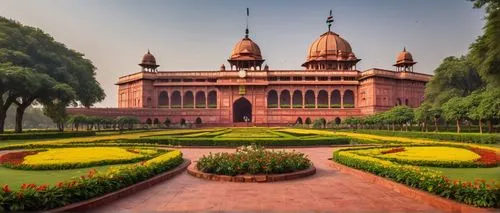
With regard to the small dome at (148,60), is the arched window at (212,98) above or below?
below

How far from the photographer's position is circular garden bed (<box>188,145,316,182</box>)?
9.06m

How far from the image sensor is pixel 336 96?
200ft

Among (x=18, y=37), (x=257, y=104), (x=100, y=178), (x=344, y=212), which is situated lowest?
(x=344, y=212)

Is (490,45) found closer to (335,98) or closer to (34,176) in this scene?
(34,176)

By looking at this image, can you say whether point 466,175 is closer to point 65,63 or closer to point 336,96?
point 65,63

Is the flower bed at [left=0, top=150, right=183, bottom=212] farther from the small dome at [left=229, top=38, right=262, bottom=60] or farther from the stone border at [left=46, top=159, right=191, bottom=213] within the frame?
the small dome at [left=229, top=38, right=262, bottom=60]

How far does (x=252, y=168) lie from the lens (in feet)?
30.1

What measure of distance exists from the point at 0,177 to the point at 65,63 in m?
28.0

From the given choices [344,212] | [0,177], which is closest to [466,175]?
[344,212]

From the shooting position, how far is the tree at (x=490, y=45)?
13.2m

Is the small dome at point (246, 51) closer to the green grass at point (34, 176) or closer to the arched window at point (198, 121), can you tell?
the arched window at point (198, 121)

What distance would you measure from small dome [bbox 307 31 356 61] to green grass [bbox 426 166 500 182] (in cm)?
5335

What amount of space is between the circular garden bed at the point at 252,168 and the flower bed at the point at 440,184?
1959 millimetres

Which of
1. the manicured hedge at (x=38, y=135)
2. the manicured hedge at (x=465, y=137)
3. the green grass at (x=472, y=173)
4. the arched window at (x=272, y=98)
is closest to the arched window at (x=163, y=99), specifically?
the arched window at (x=272, y=98)
